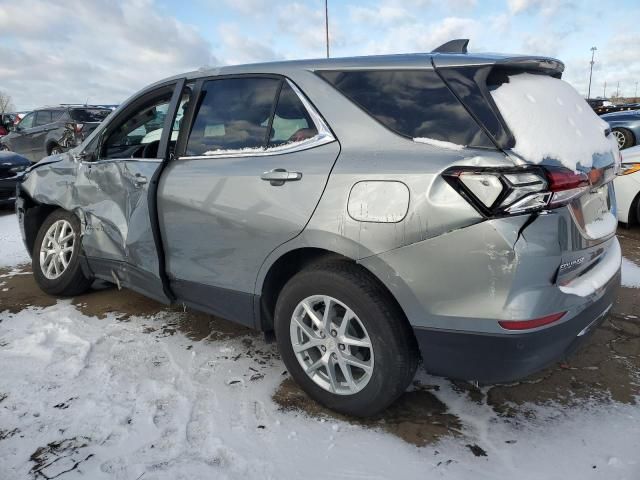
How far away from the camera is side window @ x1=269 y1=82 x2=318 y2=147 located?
243 cm

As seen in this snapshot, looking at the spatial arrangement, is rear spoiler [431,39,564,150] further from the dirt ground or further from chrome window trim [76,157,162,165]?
chrome window trim [76,157,162,165]

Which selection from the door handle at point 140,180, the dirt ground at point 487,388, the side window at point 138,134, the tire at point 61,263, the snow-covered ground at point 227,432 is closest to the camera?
the snow-covered ground at point 227,432

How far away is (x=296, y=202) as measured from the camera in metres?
2.35

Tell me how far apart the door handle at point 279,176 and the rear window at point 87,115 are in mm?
11587

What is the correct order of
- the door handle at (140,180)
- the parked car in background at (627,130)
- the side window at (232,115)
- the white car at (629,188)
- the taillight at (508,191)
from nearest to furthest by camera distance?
the taillight at (508,191), the side window at (232,115), the door handle at (140,180), the white car at (629,188), the parked car in background at (627,130)

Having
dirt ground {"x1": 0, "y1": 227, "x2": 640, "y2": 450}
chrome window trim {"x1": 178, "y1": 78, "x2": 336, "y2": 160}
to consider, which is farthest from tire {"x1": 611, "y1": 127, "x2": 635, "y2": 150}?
chrome window trim {"x1": 178, "y1": 78, "x2": 336, "y2": 160}

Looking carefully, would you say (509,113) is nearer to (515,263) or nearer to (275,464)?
(515,263)

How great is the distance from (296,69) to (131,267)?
1.81m

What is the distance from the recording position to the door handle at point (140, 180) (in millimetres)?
3101

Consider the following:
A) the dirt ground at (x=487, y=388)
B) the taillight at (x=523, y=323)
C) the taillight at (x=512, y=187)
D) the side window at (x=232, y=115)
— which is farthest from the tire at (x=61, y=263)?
the taillight at (x=523, y=323)

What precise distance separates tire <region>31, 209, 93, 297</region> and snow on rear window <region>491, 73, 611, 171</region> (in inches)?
131

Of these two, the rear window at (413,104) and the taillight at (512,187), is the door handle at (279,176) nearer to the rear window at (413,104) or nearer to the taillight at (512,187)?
the rear window at (413,104)

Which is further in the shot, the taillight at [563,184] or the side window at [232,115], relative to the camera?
the side window at [232,115]

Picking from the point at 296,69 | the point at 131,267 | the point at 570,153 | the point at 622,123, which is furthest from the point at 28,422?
the point at 622,123
